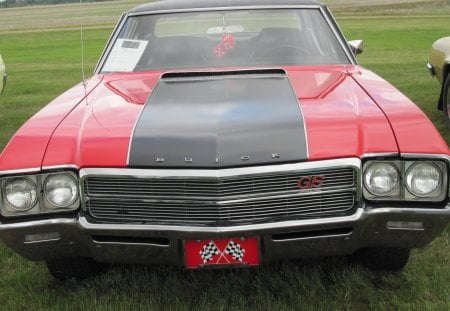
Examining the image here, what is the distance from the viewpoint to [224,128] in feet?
7.64

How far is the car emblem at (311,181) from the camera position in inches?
88.4

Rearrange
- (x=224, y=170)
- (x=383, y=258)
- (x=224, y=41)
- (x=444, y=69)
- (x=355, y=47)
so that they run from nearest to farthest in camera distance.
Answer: (x=224, y=170) → (x=383, y=258) → (x=224, y=41) → (x=355, y=47) → (x=444, y=69)

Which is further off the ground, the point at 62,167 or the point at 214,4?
the point at 214,4

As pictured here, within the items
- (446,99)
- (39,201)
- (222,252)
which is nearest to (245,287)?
(222,252)

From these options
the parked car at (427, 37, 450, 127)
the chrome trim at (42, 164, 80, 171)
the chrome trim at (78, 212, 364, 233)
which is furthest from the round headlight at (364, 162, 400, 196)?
the parked car at (427, 37, 450, 127)

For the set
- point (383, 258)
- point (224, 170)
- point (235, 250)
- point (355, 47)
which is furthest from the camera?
point (355, 47)

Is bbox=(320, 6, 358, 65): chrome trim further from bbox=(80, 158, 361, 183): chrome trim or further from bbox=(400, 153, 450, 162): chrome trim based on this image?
bbox=(80, 158, 361, 183): chrome trim

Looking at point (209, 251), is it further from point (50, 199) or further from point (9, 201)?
point (9, 201)

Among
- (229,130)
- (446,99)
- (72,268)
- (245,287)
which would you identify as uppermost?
(229,130)

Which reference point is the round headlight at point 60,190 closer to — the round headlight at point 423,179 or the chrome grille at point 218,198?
the chrome grille at point 218,198

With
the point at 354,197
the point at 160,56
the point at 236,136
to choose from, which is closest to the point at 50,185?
the point at 236,136

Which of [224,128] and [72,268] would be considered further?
[72,268]

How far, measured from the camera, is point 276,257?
7.75 feet

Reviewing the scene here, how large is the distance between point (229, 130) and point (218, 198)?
0.29 metres
